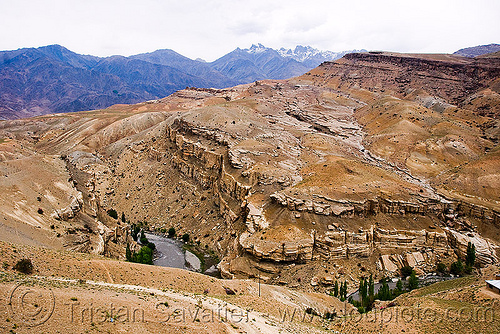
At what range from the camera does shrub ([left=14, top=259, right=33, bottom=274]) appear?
22848 mm

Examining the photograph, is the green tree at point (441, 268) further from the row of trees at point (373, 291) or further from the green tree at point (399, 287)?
the green tree at point (399, 287)

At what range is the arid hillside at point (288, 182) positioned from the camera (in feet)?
140

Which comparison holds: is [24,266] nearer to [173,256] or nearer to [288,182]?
[173,256]

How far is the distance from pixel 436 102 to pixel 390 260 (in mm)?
87609

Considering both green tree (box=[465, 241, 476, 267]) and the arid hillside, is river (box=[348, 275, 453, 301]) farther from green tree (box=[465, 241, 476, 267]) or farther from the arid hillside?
green tree (box=[465, 241, 476, 267])

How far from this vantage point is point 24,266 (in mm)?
23062

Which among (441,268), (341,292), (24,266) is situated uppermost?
(24,266)

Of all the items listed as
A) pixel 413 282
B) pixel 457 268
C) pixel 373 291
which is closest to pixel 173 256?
pixel 373 291

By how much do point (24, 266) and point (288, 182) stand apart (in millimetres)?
38962

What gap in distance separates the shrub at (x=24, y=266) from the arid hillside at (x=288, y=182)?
1240 cm

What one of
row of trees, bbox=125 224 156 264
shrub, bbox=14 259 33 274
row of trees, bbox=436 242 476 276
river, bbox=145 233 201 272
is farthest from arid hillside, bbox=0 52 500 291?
shrub, bbox=14 259 33 274

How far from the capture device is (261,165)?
5909cm

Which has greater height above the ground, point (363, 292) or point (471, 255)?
point (471, 255)

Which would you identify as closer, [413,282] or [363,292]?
[363,292]
